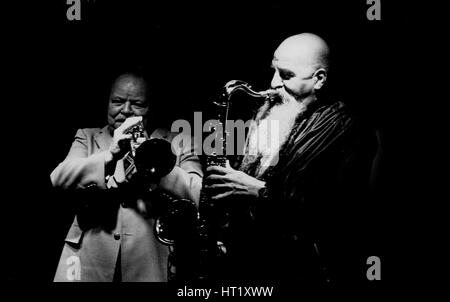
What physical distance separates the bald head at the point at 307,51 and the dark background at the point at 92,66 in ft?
0.75

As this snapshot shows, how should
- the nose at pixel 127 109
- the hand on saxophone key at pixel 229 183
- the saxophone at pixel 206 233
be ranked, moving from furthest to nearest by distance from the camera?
the nose at pixel 127 109, the saxophone at pixel 206 233, the hand on saxophone key at pixel 229 183

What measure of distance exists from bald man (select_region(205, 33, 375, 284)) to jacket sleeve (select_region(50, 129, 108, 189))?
2.11 ft

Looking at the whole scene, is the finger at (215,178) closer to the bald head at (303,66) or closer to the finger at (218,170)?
the finger at (218,170)

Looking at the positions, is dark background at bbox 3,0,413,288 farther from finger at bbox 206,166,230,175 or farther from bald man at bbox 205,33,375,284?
finger at bbox 206,166,230,175

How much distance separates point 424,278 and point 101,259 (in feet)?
6.16

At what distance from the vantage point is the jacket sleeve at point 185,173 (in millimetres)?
2965

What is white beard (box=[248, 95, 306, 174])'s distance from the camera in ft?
9.75

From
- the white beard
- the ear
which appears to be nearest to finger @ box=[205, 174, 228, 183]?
the white beard

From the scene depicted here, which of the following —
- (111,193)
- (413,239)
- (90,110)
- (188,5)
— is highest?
(188,5)

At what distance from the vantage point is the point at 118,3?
334 cm

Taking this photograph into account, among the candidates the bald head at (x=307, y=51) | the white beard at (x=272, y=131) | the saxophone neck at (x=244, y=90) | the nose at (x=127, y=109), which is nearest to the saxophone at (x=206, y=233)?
the saxophone neck at (x=244, y=90)

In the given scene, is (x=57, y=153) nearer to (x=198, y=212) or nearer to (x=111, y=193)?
(x=111, y=193)

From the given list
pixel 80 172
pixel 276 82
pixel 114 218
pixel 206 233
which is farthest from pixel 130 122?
pixel 276 82

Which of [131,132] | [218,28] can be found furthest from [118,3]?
[131,132]
